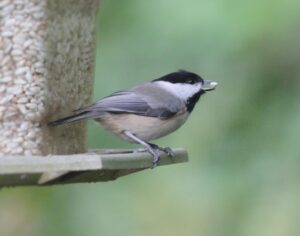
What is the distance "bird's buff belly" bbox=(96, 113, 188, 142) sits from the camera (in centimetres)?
332

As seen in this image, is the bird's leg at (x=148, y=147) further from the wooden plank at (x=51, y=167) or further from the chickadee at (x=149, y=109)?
the wooden plank at (x=51, y=167)

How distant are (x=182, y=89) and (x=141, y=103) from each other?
0.34m

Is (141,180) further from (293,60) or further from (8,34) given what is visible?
(8,34)

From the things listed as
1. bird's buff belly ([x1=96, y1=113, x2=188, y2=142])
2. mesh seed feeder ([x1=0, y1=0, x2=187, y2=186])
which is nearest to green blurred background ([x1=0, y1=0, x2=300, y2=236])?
bird's buff belly ([x1=96, y1=113, x2=188, y2=142])

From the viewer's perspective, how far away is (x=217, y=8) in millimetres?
3904

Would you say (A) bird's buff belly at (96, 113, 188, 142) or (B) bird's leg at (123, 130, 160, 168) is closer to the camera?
(B) bird's leg at (123, 130, 160, 168)

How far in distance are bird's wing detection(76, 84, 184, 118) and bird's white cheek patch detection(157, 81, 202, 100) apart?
0.17ft

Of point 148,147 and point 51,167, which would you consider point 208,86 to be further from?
point 51,167

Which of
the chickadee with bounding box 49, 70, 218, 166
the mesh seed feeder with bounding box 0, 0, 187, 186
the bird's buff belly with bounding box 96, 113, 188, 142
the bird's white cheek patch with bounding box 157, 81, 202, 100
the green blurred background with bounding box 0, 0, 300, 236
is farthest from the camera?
the green blurred background with bounding box 0, 0, 300, 236

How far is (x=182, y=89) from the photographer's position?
372 centimetres

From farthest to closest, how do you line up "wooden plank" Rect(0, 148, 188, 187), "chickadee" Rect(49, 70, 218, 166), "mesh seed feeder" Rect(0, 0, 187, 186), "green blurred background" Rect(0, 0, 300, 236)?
"green blurred background" Rect(0, 0, 300, 236)
"chickadee" Rect(49, 70, 218, 166)
"mesh seed feeder" Rect(0, 0, 187, 186)
"wooden plank" Rect(0, 148, 188, 187)

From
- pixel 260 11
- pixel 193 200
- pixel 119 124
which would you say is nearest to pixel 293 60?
pixel 260 11

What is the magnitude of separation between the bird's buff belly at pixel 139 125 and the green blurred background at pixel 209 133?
59cm

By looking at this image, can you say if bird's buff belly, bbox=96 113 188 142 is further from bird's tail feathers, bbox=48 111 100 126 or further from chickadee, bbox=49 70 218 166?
bird's tail feathers, bbox=48 111 100 126
